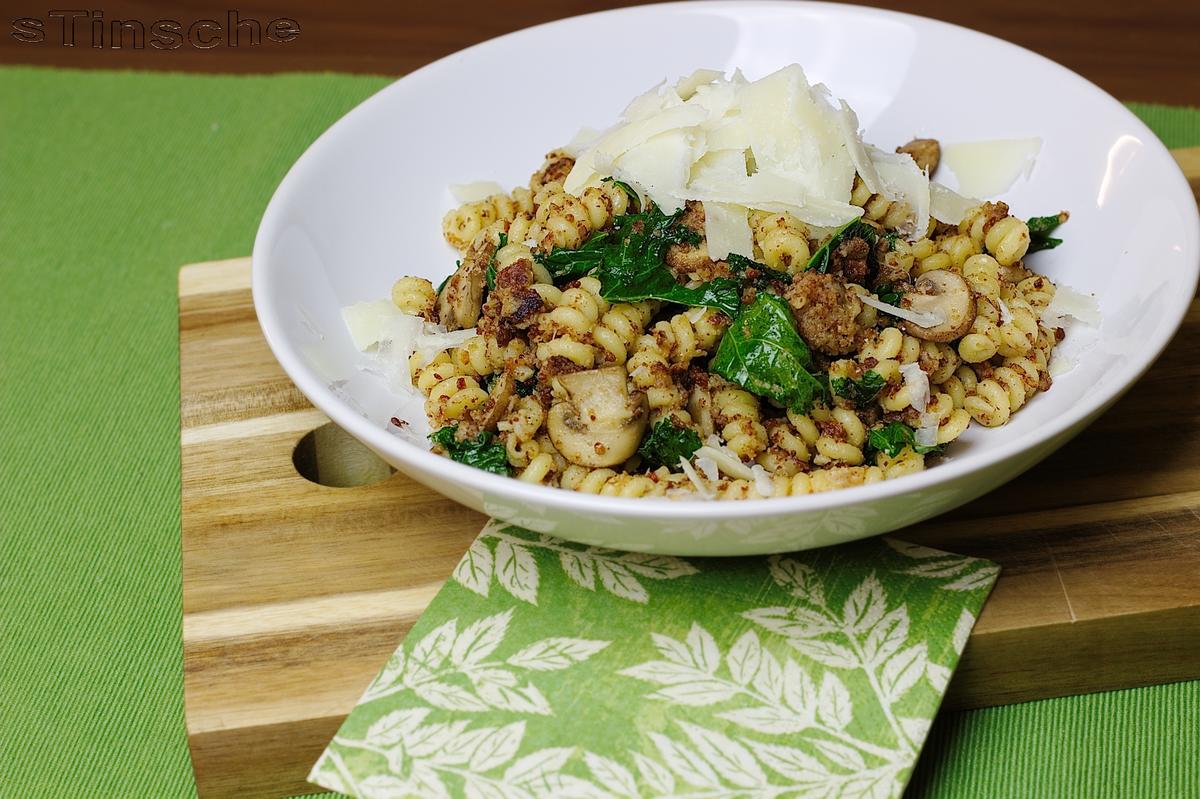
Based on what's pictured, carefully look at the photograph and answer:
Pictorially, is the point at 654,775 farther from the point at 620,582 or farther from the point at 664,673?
the point at 620,582

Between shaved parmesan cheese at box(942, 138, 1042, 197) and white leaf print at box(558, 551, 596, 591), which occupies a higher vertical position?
shaved parmesan cheese at box(942, 138, 1042, 197)

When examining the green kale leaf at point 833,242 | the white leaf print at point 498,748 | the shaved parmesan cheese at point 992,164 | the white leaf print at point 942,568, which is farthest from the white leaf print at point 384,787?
the shaved parmesan cheese at point 992,164

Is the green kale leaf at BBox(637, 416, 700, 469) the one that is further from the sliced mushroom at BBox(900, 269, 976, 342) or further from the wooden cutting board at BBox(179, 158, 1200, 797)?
the sliced mushroom at BBox(900, 269, 976, 342)

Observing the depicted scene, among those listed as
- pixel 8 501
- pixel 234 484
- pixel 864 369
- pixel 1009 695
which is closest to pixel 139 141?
pixel 8 501

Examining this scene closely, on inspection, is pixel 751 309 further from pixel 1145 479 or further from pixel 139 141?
pixel 139 141

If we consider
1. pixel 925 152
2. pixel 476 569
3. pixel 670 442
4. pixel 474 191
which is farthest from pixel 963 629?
pixel 474 191

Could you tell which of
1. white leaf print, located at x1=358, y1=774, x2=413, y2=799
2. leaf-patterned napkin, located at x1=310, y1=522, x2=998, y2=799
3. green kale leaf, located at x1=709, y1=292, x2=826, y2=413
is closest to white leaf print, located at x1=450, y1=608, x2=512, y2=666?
leaf-patterned napkin, located at x1=310, y1=522, x2=998, y2=799

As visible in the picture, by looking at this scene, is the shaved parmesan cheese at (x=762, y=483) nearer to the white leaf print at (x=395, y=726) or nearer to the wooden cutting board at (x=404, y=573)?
the wooden cutting board at (x=404, y=573)
